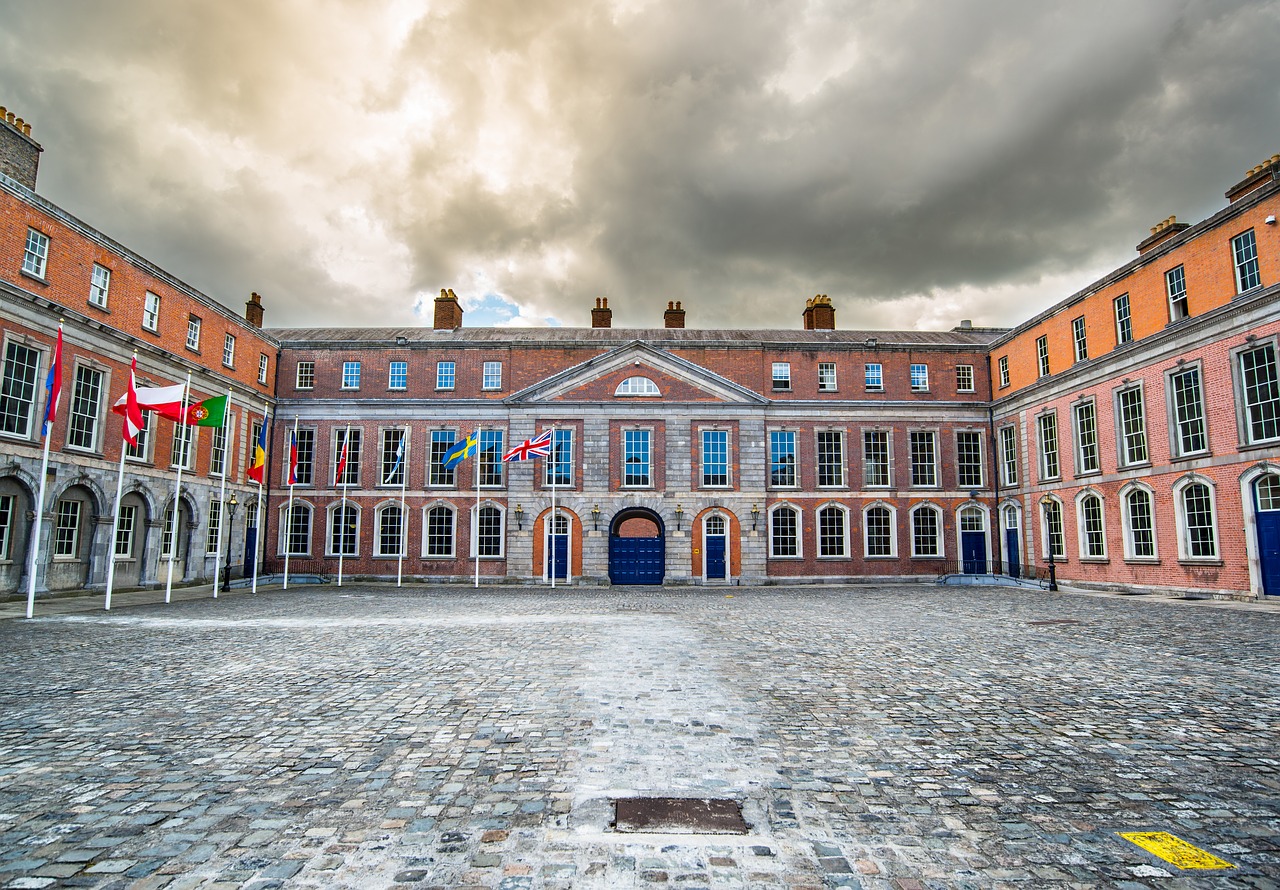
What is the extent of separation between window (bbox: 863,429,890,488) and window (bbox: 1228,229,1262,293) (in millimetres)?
15984

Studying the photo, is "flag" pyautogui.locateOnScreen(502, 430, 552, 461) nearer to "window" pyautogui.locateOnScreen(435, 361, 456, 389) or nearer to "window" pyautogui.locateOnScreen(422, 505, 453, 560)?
"window" pyautogui.locateOnScreen(422, 505, 453, 560)

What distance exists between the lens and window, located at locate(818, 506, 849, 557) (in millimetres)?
34356

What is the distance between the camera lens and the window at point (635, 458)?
3406cm

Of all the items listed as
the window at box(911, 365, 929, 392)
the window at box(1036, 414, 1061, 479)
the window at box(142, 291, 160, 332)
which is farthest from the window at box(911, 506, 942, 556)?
the window at box(142, 291, 160, 332)

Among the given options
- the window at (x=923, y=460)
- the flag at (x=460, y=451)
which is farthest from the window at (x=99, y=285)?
the window at (x=923, y=460)

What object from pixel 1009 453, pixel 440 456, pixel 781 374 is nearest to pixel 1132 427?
pixel 1009 453

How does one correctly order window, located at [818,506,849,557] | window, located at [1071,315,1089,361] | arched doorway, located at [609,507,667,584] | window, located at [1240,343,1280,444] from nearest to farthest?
Answer: window, located at [1240,343,1280,444] → window, located at [1071,315,1089,361] → arched doorway, located at [609,507,667,584] → window, located at [818,506,849,557]

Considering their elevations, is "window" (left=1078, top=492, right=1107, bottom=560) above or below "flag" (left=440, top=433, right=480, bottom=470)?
below

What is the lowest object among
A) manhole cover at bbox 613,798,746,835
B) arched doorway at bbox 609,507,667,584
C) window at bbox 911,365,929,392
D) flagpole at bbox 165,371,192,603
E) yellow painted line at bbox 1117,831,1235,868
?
yellow painted line at bbox 1117,831,1235,868

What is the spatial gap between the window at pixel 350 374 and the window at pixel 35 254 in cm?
1451

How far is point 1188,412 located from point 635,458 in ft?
71.9

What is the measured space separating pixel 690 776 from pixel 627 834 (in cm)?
124

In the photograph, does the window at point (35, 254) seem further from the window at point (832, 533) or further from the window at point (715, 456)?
the window at point (832, 533)

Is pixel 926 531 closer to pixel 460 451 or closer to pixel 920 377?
pixel 920 377
